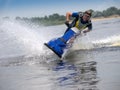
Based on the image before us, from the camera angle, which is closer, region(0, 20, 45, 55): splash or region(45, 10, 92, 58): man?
region(45, 10, 92, 58): man

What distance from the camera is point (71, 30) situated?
16.7 meters

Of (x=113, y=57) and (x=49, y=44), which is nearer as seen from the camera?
(x=113, y=57)

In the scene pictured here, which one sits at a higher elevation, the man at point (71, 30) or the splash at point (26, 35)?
the man at point (71, 30)

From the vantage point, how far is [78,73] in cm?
1161

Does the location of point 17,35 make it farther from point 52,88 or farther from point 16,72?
point 52,88

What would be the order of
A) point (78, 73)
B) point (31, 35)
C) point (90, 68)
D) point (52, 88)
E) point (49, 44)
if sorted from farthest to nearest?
1. point (31, 35)
2. point (49, 44)
3. point (90, 68)
4. point (78, 73)
5. point (52, 88)

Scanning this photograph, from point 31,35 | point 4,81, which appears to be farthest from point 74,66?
point 31,35

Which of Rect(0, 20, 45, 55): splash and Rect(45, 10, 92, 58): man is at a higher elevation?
Rect(45, 10, 92, 58): man

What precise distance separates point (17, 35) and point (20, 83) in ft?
37.6

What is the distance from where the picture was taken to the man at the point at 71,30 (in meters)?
16.1

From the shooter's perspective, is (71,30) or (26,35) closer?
(71,30)

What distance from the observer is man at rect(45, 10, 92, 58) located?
52.9ft

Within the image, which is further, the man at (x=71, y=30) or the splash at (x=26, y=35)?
the splash at (x=26, y=35)

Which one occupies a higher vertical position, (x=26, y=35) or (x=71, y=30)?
(x=71, y=30)
